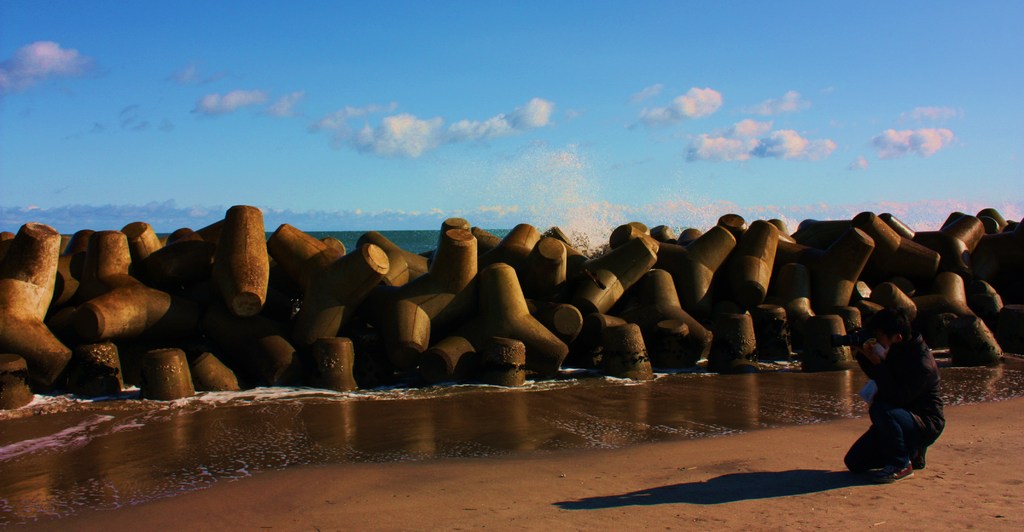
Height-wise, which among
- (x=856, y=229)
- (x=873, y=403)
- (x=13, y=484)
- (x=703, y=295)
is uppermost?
(x=856, y=229)

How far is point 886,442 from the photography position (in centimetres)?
402

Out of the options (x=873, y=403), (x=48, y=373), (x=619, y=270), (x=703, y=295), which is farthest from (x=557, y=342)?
(x=48, y=373)

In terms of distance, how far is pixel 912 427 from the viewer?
4113mm

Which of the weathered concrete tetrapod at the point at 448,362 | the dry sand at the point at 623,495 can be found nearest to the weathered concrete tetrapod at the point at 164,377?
the weathered concrete tetrapod at the point at 448,362

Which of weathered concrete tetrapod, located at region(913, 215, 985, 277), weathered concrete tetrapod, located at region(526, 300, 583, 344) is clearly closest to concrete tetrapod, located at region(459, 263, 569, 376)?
weathered concrete tetrapod, located at region(526, 300, 583, 344)

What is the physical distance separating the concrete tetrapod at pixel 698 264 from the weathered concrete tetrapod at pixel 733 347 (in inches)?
33.3

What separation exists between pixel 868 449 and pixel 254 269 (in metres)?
4.80

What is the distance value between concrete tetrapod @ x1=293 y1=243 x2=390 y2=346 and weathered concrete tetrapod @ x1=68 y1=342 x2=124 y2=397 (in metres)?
1.30

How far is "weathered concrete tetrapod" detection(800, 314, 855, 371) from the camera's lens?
7.54 metres

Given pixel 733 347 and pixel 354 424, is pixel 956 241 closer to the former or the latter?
pixel 733 347

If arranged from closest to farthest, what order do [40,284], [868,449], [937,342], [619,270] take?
1. [868,449]
2. [40,284]
3. [619,270]
4. [937,342]

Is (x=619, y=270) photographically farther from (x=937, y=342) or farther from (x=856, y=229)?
(x=937, y=342)

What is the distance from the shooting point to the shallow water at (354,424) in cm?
453

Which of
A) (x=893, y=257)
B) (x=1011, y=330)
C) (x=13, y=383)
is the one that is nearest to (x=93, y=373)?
(x=13, y=383)
